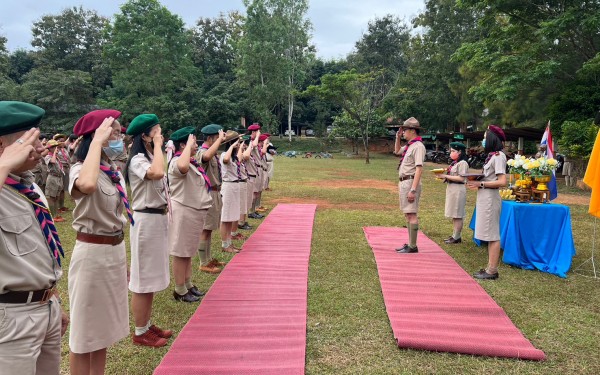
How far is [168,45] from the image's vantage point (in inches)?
1361

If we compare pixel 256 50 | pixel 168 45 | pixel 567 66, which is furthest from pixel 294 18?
pixel 567 66

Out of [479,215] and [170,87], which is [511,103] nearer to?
[479,215]

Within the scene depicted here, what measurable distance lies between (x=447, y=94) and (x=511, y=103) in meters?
11.5

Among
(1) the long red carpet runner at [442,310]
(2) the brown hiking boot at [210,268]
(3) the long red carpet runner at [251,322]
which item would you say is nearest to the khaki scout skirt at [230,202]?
(3) the long red carpet runner at [251,322]

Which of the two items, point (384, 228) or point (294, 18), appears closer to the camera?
point (384, 228)

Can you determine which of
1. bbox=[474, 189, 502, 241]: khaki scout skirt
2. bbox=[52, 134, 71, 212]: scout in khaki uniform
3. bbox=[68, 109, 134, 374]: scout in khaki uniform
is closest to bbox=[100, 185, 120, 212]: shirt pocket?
bbox=[68, 109, 134, 374]: scout in khaki uniform

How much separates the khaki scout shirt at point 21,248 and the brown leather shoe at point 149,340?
1.58 metres

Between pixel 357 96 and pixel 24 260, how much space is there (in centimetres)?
2822

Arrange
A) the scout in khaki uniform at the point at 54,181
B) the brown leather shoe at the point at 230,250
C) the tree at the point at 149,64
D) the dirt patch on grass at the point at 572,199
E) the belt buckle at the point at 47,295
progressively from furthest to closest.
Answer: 1. the tree at the point at 149,64
2. the dirt patch on grass at the point at 572,199
3. the scout in khaki uniform at the point at 54,181
4. the brown leather shoe at the point at 230,250
5. the belt buckle at the point at 47,295

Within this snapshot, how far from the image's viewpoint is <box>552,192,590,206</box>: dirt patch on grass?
1097 cm

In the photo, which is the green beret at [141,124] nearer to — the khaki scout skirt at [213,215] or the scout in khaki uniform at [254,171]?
the khaki scout skirt at [213,215]

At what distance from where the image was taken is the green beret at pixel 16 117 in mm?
1575

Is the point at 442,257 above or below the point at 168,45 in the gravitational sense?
below

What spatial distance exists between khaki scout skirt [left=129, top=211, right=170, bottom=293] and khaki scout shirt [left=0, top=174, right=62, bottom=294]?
1328mm
